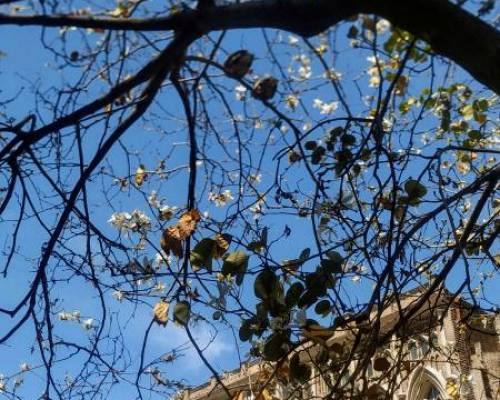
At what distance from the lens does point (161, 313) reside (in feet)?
11.5

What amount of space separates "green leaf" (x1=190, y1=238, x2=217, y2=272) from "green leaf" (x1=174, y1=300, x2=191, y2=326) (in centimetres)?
20

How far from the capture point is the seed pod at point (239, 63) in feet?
8.93

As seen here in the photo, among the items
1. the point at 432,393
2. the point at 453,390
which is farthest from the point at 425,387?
the point at 453,390

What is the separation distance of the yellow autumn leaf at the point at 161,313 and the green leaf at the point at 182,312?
0.51 feet

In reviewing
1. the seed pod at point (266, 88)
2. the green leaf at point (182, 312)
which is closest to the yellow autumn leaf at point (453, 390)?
the green leaf at point (182, 312)

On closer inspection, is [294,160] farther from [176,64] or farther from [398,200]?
[176,64]

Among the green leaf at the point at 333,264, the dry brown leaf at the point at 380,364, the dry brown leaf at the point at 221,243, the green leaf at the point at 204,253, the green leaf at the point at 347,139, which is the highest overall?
the green leaf at the point at 347,139

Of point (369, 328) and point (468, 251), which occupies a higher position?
point (468, 251)

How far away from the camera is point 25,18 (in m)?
2.49

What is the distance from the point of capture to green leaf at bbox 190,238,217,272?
3.43 m

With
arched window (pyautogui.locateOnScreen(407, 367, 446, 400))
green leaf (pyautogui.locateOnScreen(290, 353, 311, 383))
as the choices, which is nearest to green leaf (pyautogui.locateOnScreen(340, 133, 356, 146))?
green leaf (pyautogui.locateOnScreen(290, 353, 311, 383))

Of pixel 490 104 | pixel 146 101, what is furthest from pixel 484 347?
pixel 146 101

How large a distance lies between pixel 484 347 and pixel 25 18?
1431 cm

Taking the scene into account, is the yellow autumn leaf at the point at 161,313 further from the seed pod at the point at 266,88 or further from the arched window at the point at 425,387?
the arched window at the point at 425,387
